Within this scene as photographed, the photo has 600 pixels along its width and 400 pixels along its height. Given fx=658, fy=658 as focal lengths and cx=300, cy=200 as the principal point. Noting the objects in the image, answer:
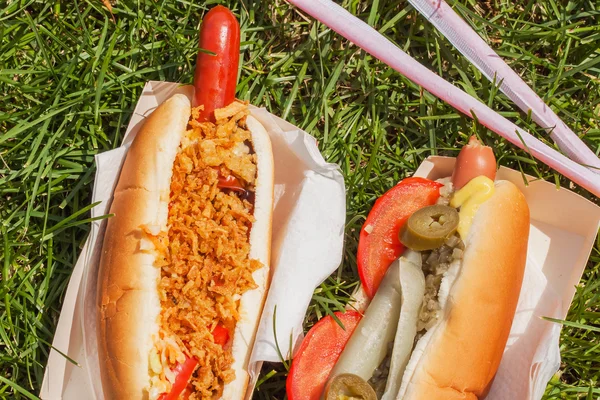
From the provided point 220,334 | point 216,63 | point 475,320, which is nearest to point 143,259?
point 220,334

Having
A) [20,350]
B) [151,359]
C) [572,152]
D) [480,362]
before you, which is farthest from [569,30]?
[20,350]

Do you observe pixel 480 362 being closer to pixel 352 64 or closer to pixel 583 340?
pixel 583 340

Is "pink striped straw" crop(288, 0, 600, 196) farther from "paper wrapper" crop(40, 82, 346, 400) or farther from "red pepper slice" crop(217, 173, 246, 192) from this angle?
"red pepper slice" crop(217, 173, 246, 192)

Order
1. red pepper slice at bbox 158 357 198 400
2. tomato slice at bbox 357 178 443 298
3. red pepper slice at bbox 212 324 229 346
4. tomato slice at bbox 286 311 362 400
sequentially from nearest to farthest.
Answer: red pepper slice at bbox 158 357 198 400 → red pepper slice at bbox 212 324 229 346 → tomato slice at bbox 286 311 362 400 → tomato slice at bbox 357 178 443 298

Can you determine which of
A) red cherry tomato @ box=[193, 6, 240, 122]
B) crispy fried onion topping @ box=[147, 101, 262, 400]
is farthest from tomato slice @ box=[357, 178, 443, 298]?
red cherry tomato @ box=[193, 6, 240, 122]

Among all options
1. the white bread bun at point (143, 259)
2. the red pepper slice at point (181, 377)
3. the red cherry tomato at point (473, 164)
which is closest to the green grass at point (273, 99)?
the red cherry tomato at point (473, 164)

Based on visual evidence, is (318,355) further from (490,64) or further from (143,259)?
(490,64)

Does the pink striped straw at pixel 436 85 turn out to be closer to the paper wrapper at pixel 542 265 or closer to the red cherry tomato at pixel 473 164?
the paper wrapper at pixel 542 265
